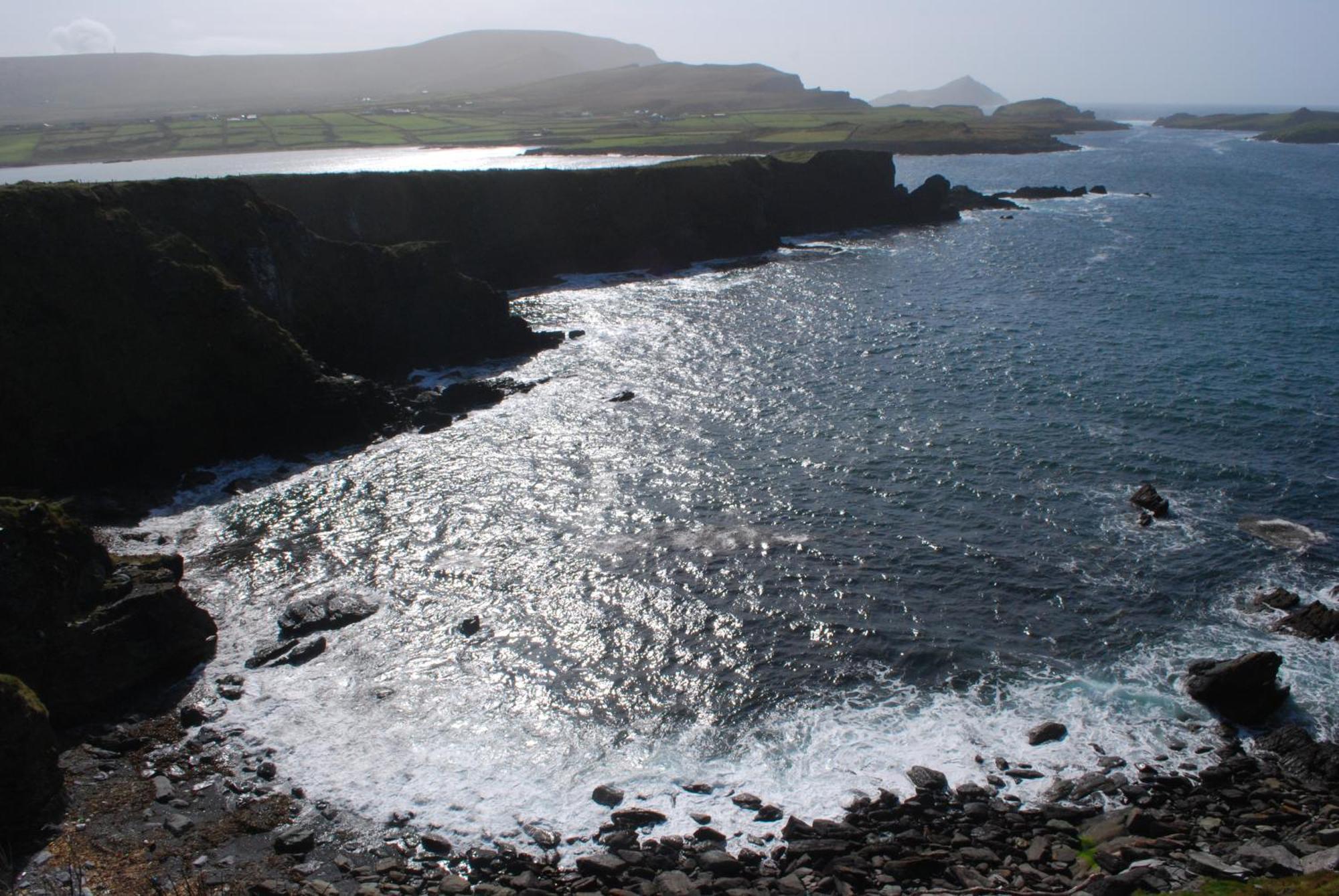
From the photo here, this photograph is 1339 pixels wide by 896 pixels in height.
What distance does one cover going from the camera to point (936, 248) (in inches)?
3644

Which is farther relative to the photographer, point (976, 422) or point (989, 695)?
point (976, 422)

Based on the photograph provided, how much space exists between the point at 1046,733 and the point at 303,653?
20.7m

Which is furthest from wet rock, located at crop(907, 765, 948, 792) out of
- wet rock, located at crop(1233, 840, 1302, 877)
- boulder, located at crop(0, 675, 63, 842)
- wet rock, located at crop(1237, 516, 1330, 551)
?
boulder, located at crop(0, 675, 63, 842)

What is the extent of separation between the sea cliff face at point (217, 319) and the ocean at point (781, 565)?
3.41 m

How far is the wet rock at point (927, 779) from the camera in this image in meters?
21.2

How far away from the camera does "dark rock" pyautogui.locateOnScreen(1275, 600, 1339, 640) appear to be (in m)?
26.6

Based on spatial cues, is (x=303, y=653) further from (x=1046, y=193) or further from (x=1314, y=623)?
(x=1046, y=193)

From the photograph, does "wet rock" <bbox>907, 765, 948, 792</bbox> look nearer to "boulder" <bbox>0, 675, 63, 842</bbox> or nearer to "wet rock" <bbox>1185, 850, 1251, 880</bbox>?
"wet rock" <bbox>1185, 850, 1251, 880</bbox>

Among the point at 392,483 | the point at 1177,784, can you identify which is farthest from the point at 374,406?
the point at 1177,784

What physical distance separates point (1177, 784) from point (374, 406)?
37.8m

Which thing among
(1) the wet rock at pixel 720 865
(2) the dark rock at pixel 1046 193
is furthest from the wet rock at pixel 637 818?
(2) the dark rock at pixel 1046 193

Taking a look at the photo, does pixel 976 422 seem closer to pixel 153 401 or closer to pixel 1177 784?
pixel 1177 784

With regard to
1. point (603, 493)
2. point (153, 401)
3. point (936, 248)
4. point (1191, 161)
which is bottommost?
point (603, 493)

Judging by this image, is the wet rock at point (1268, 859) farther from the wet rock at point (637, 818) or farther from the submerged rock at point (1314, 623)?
the wet rock at point (637, 818)
